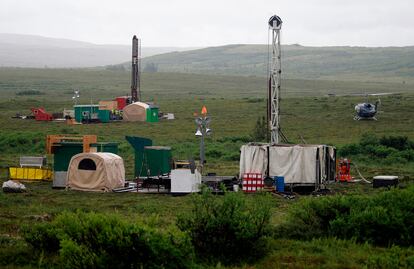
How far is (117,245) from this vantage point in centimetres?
1052

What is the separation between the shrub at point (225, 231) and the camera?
41.0 ft

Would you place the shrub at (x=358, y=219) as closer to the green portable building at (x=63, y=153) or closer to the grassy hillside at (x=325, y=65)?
the green portable building at (x=63, y=153)

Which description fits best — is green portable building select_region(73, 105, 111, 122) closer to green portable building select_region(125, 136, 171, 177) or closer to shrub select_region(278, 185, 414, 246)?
green portable building select_region(125, 136, 171, 177)

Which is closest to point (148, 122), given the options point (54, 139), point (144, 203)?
point (54, 139)

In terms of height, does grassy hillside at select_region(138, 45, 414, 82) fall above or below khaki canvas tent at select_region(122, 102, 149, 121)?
above

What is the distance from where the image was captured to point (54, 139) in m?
24.2

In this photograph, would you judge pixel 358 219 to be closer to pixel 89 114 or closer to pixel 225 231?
pixel 225 231

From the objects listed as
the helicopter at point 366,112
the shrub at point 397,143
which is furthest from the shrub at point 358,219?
the helicopter at point 366,112

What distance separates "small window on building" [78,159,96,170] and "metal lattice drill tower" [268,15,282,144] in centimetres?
582

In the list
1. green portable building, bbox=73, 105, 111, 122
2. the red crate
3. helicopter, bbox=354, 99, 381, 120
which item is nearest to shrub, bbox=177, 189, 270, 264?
the red crate

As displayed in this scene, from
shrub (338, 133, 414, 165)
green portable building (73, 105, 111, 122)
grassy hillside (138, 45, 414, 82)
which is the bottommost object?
shrub (338, 133, 414, 165)

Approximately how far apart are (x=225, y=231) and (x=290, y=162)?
1043 centimetres

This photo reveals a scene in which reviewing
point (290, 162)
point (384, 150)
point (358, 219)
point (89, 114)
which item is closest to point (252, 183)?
point (290, 162)

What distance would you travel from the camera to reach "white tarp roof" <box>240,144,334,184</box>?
22688 millimetres
